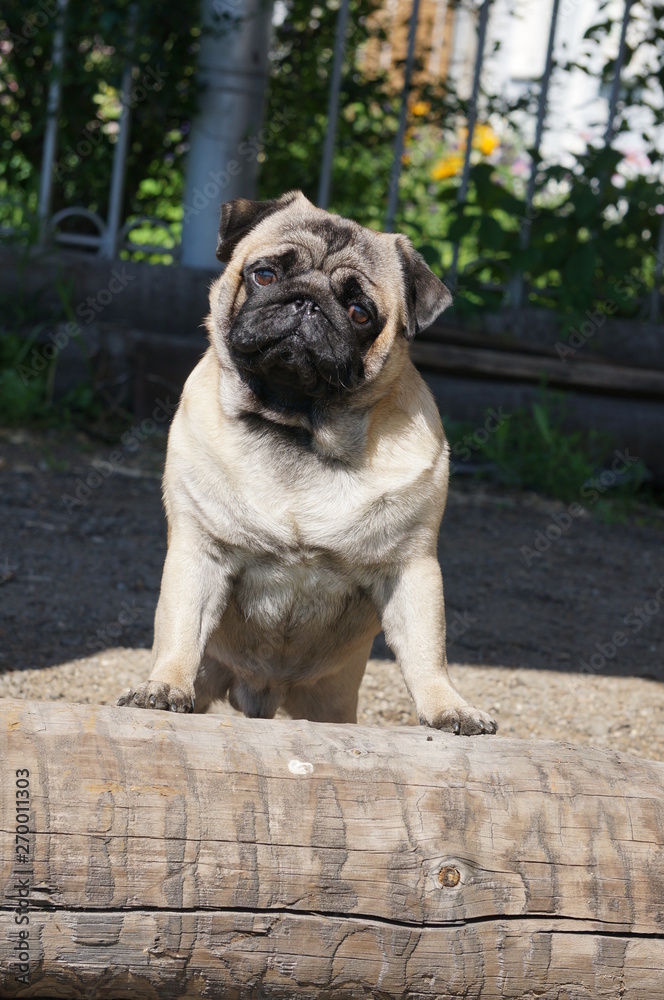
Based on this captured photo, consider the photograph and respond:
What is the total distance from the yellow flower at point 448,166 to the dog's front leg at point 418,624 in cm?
552

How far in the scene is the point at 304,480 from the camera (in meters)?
2.54

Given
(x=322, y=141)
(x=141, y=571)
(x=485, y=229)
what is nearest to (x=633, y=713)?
(x=141, y=571)

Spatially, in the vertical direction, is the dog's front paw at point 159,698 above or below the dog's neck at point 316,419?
below

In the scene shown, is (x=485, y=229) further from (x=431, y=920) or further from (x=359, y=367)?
→ (x=431, y=920)

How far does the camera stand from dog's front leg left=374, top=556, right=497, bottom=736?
2410 millimetres

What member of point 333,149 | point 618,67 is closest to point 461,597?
point 333,149

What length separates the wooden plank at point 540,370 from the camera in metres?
6.20

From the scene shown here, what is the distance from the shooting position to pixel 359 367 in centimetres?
264

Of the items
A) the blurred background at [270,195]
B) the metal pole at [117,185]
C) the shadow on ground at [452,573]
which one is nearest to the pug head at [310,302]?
the shadow on ground at [452,573]

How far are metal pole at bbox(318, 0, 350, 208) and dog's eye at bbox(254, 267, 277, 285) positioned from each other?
145 inches

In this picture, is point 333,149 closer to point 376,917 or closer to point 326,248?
point 326,248

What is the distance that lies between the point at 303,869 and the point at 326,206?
527cm

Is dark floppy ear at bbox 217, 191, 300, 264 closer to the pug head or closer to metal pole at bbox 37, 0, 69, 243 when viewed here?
the pug head

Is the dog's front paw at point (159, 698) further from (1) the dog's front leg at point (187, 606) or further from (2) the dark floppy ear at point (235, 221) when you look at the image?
(2) the dark floppy ear at point (235, 221)
